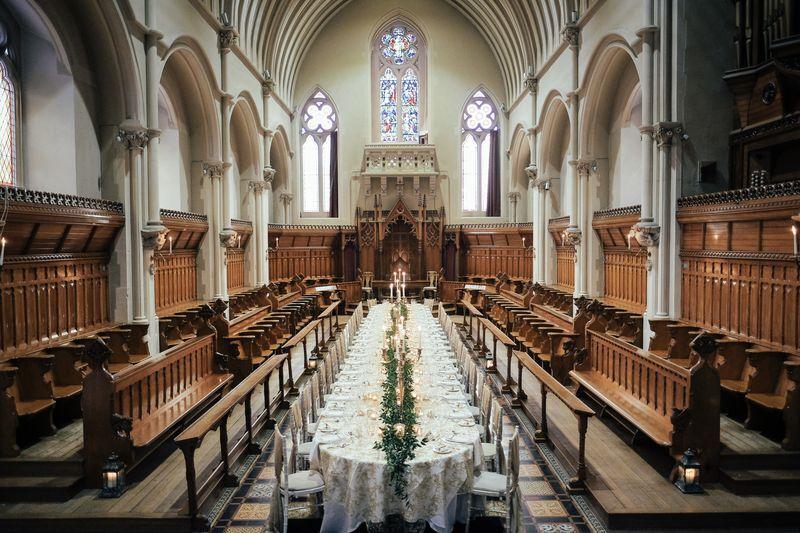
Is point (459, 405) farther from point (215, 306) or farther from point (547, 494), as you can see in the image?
point (215, 306)

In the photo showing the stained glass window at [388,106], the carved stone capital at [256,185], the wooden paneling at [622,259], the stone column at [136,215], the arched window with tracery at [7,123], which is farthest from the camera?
the stained glass window at [388,106]

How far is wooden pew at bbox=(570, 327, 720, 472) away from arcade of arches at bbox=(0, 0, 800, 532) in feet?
0.13

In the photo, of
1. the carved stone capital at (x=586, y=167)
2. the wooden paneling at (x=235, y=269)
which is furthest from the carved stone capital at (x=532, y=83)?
the wooden paneling at (x=235, y=269)

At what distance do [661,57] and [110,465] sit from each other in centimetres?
1216

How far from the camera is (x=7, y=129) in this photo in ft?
35.2

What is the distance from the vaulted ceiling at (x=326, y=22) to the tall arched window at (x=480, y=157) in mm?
1437

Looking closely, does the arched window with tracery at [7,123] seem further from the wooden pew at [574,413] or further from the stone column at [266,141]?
the wooden pew at [574,413]

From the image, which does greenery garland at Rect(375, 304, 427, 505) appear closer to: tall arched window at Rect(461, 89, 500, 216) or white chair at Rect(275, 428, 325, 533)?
white chair at Rect(275, 428, 325, 533)

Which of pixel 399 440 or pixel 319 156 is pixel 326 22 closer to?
pixel 319 156

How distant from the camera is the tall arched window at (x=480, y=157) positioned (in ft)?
86.2

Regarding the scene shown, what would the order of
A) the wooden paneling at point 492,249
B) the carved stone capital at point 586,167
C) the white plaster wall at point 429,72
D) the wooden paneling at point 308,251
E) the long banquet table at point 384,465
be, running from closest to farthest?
the long banquet table at point 384,465, the carved stone capital at point 586,167, the wooden paneling at point 492,249, the wooden paneling at point 308,251, the white plaster wall at point 429,72

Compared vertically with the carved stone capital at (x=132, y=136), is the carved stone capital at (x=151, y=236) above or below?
below

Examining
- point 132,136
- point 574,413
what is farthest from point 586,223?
point 132,136

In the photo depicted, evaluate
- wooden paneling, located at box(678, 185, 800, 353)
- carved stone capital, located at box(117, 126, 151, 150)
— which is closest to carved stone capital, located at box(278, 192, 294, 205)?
carved stone capital, located at box(117, 126, 151, 150)
